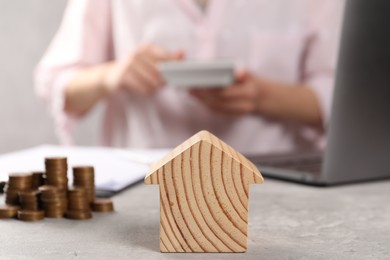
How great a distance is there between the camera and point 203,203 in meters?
0.47

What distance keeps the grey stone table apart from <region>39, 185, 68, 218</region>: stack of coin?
1cm

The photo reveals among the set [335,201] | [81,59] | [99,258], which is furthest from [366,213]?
[81,59]

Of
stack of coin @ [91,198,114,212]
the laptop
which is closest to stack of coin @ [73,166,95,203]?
stack of coin @ [91,198,114,212]

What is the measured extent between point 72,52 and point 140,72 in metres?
0.28

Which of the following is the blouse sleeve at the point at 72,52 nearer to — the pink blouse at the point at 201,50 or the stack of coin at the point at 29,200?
the pink blouse at the point at 201,50

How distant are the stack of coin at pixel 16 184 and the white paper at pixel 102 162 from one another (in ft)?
0.37

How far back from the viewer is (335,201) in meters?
0.72

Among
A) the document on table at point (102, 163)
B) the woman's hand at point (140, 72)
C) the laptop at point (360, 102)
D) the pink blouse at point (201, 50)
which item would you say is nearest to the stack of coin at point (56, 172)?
the document on table at point (102, 163)

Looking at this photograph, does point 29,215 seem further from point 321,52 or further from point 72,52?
point 321,52

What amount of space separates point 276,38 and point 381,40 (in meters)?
0.91

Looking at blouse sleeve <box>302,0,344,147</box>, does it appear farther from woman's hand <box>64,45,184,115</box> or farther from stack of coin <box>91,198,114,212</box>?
stack of coin <box>91,198,114,212</box>

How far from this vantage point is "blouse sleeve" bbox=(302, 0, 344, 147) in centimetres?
→ 161

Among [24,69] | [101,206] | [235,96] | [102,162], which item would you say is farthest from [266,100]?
[24,69]

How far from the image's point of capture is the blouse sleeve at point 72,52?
1640 mm
